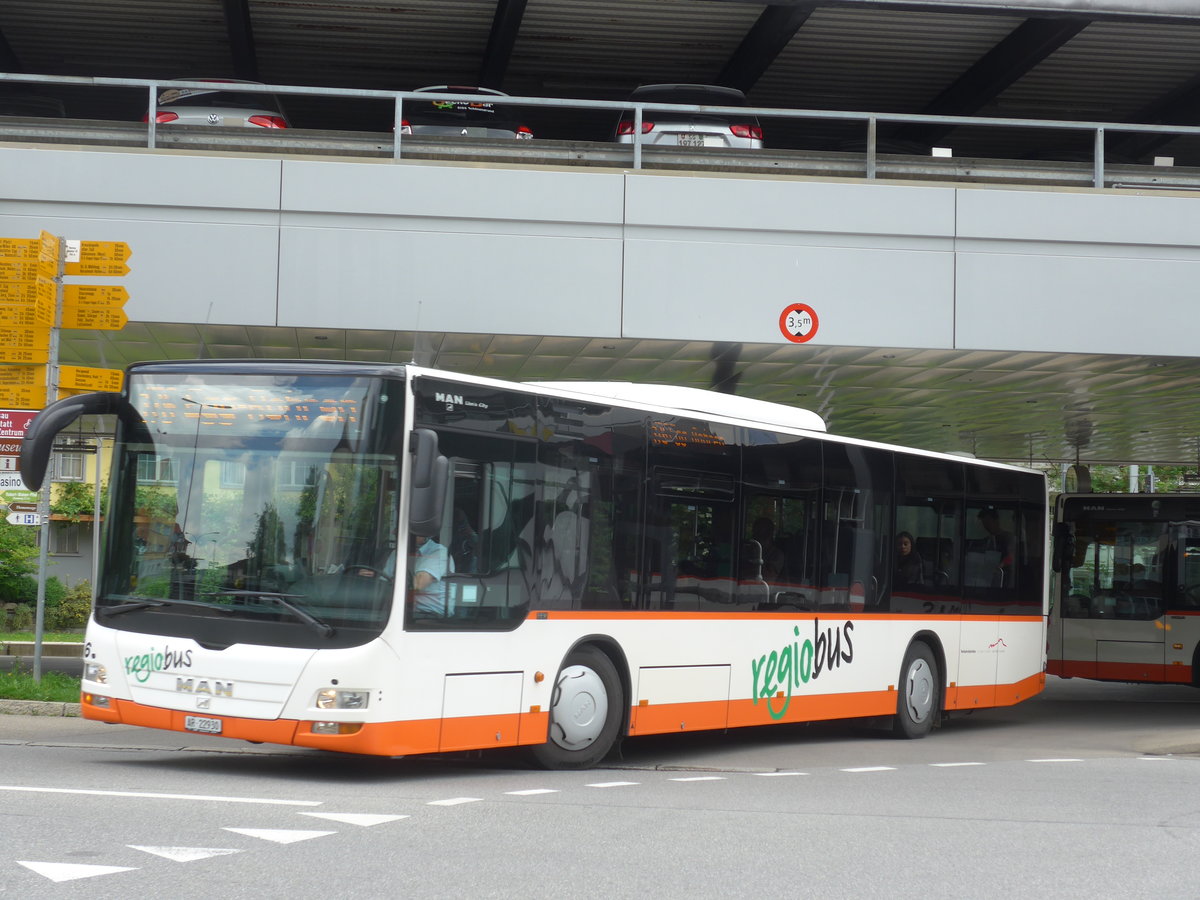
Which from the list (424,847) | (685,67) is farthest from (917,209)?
(424,847)

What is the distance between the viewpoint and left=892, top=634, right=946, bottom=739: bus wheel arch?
48.8 ft

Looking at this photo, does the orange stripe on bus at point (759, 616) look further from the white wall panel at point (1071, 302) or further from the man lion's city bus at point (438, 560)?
the white wall panel at point (1071, 302)

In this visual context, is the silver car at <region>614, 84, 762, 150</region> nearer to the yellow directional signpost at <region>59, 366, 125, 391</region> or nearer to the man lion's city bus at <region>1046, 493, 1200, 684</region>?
the yellow directional signpost at <region>59, 366, 125, 391</region>

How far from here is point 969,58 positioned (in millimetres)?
21688

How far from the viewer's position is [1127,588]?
20625 millimetres

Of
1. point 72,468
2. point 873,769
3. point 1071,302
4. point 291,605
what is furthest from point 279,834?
point 72,468

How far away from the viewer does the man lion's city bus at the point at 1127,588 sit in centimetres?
2022

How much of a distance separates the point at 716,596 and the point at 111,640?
4.83 metres

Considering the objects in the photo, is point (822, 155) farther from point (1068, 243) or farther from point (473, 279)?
point (473, 279)

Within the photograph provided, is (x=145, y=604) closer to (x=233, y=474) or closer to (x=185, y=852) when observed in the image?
(x=233, y=474)

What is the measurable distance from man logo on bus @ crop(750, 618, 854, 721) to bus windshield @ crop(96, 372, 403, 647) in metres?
4.47

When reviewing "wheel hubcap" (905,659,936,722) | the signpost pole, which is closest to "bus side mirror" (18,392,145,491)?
the signpost pole

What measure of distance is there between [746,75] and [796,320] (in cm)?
725

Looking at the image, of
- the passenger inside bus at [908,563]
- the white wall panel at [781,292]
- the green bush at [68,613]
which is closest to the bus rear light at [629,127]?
the white wall panel at [781,292]
